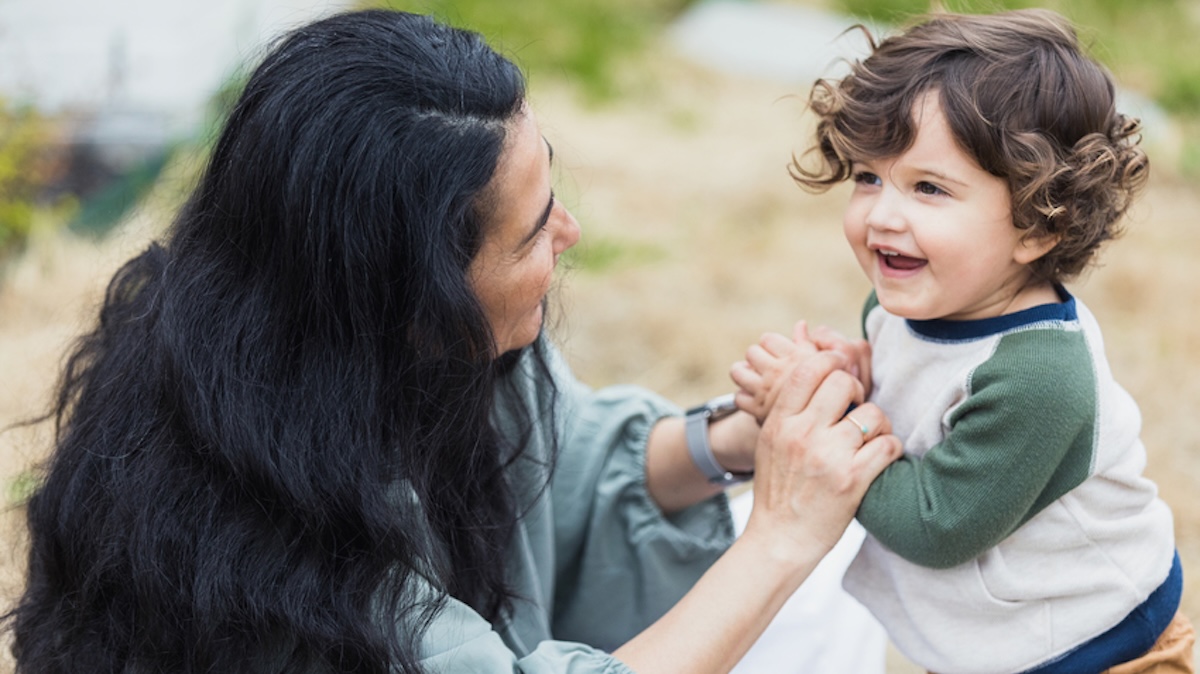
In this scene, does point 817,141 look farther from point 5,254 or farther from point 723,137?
point 723,137

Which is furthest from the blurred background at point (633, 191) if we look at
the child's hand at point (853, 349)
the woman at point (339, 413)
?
the child's hand at point (853, 349)

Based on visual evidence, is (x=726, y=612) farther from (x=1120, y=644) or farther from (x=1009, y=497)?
(x=1120, y=644)

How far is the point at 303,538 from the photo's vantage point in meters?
1.60

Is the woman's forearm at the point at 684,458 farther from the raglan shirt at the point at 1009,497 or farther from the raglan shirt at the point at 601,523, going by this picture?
the raglan shirt at the point at 1009,497

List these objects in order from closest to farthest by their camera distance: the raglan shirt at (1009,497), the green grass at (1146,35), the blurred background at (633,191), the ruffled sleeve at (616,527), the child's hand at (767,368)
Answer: the raglan shirt at (1009,497), the child's hand at (767,368), the ruffled sleeve at (616,527), the blurred background at (633,191), the green grass at (1146,35)

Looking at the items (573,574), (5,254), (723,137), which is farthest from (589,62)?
(573,574)

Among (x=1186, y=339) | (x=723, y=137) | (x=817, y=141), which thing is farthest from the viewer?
(x=723, y=137)

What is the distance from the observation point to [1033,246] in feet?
5.58

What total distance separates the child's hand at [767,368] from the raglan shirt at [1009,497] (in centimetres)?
13

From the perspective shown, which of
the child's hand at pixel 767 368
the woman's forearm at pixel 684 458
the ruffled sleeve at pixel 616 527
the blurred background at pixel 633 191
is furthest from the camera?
the blurred background at pixel 633 191

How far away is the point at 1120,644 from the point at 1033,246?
0.58m

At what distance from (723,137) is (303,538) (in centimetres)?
467

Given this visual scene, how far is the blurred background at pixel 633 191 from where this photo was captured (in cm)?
381

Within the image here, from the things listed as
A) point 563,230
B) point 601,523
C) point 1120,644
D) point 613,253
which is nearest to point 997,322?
point 1120,644
